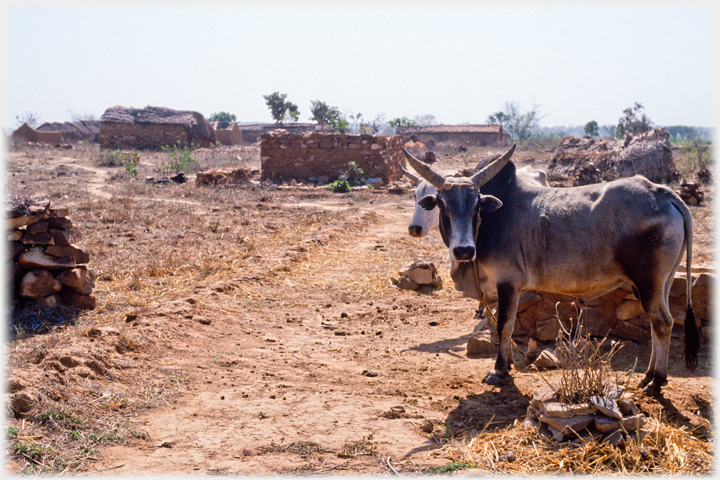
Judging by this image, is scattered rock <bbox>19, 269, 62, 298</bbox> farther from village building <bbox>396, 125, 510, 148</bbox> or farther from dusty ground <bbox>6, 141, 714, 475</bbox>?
village building <bbox>396, 125, 510, 148</bbox>

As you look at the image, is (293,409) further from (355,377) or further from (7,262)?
(7,262)

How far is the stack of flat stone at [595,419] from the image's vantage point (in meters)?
3.52

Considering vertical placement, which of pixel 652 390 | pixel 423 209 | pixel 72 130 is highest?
pixel 72 130

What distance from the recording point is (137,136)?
31.5 meters

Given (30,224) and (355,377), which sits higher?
(30,224)

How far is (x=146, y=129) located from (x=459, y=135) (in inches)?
805

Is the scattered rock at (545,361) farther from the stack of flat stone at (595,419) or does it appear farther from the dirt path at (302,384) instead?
the stack of flat stone at (595,419)

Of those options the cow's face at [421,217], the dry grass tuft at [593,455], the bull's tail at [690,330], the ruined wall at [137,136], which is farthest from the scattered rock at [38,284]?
the ruined wall at [137,136]

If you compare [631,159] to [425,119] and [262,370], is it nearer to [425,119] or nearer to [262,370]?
[262,370]

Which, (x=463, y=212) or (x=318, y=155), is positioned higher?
(x=318, y=155)

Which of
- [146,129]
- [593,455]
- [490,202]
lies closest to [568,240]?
[490,202]

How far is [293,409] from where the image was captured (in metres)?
4.30

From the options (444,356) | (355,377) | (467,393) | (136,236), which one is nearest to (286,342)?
(355,377)

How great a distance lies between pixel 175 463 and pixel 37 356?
1942mm
